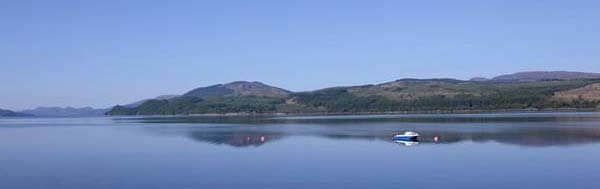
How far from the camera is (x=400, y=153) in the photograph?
42.3 m

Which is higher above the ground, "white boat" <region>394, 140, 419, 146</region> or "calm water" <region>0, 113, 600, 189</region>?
"white boat" <region>394, 140, 419, 146</region>

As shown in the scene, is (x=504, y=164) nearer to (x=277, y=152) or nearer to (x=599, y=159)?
(x=599, y=159)

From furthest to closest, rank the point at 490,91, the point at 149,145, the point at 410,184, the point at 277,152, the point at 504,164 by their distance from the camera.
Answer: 1. the point at 490,91
2. the point at 149,145
3. the point at 277,152
4. the point at 504,164
5. the point at 410,184

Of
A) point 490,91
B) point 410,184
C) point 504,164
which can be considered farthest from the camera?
point 490,91

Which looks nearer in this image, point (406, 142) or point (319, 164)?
point (319, 164)

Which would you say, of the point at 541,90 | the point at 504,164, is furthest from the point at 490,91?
the point at 504,164

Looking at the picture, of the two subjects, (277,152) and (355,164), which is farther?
(277,152)

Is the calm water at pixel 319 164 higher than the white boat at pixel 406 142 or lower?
lower

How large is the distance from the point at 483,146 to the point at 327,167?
1550 cm

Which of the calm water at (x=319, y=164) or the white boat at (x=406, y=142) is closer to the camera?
the calm water at (x=319, y=164)

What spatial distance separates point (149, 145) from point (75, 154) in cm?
900

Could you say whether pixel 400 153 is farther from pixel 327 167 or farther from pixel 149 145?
pixel 149 145

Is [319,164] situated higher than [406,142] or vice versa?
[406,142]

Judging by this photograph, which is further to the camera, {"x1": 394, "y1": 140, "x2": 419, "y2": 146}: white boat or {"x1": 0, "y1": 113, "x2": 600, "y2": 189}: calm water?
{"x1": 394, "y1": 140, "x2": 419, "y2": 146}: white boat
